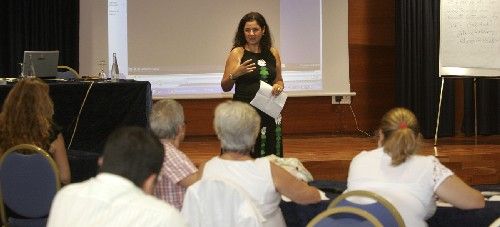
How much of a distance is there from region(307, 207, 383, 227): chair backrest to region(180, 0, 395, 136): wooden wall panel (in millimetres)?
5419

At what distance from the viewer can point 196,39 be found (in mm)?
7750

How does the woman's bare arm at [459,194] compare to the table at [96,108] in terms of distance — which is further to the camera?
the table at [96,108]

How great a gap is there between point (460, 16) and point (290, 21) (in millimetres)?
1658

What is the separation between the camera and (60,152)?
4.04m

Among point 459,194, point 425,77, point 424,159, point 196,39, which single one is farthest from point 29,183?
point 425,77

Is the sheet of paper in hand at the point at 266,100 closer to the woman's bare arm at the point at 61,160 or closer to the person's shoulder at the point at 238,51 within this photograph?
the person's shoulder at the point at 238,51

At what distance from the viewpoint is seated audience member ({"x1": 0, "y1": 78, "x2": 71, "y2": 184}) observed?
4000 millimetres

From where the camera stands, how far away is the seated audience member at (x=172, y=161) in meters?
3.17

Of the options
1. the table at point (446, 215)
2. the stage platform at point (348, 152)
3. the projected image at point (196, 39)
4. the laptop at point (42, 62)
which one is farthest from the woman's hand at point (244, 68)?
the projected image at point (196, 39)

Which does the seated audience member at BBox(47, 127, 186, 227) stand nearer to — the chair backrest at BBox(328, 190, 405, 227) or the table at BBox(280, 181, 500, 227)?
the chair backrest at BBox(328, 190, 405, 227)

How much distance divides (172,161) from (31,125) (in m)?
1.14

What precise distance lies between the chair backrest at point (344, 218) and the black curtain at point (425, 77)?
17.5 feet

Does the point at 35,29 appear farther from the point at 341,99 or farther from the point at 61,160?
the point at 61,160

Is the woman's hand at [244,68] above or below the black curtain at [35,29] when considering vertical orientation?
below
